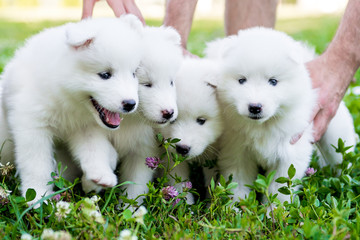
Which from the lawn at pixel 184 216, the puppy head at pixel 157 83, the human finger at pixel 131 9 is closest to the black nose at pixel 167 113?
the puppy head at pixel 157 83

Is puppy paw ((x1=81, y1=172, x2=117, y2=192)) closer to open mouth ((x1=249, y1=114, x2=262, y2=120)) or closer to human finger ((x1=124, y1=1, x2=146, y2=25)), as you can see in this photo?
open mouth ((x1=249, y1=114, x2=262, y2=120))

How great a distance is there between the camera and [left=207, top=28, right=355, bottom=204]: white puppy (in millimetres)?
3191

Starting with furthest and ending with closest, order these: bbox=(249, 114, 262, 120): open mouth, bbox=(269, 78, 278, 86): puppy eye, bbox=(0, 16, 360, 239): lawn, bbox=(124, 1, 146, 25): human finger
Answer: bbox=(124, 1, 146, 25): human finger, bbox=(269, 78, 278, 86): puppy eye, bbox=(249, 114, 262, 120): open mouth, bbox=(0, 16, 360, 239): lawn

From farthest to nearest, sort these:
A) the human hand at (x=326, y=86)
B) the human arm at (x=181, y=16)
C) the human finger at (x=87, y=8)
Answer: the human arm at (x=181, y=16) → the human hand at (x=326, y=86) → the human finger at (x=87, y=8)

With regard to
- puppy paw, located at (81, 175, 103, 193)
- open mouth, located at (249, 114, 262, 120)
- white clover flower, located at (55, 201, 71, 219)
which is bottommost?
puppy paw, located at (81, 175, 103, 193)

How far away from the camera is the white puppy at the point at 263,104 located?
3191 mm

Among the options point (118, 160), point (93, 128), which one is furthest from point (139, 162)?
point (93, 128)

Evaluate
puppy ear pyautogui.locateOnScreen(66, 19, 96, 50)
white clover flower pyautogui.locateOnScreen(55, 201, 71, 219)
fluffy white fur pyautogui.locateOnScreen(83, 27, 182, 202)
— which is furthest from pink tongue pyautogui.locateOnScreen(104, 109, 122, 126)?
white clover flower pyautogui.locateOnScreen(55, 201, 71, 219)

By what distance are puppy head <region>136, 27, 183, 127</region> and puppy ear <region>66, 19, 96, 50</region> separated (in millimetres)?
363

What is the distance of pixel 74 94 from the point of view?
2.97 m

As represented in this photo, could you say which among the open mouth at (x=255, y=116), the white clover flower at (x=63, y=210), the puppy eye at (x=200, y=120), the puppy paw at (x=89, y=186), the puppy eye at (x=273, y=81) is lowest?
the puppy paw at (x=89, y=186)

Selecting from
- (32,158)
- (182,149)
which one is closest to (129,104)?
(182,149)

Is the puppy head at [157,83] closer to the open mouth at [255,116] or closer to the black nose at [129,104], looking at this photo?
the black nose at [129,104]

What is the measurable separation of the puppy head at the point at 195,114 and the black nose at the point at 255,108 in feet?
1.20
